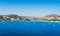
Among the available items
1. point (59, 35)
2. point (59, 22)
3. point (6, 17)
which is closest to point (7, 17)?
point (6, 17)

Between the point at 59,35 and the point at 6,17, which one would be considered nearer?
the point at 59,35

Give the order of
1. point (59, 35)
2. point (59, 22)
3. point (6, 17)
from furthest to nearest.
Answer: point (59, 22) < point (6, 17) < point (59, 35)

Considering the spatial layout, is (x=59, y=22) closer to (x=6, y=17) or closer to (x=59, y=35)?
(x=6, y=17)

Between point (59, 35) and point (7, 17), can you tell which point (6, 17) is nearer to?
point (7, 17)

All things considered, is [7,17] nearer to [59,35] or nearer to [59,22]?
[59,22]

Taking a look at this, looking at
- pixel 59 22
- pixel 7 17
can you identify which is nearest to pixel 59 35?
pixel 7 17

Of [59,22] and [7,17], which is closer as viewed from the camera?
[7,17]

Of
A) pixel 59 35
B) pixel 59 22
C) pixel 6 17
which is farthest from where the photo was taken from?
pixel 59 22

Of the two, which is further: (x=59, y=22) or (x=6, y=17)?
(x=59, y=22)
